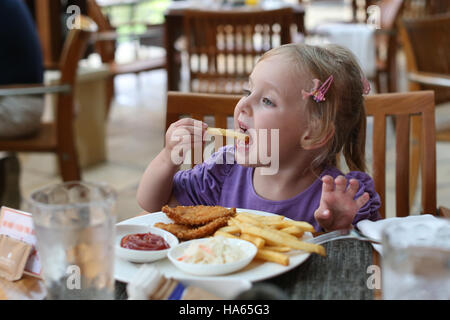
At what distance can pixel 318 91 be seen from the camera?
1192mm

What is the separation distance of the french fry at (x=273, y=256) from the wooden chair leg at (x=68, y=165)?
2.06 meters

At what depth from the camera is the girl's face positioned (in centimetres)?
117

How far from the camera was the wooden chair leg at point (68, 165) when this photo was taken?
2775 mm

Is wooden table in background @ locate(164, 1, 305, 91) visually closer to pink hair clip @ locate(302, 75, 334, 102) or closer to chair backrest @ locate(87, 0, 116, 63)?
chair backrest @ locate(87, 0, 116, 63)

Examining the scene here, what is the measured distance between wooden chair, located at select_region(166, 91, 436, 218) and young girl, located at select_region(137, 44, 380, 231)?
166 mm

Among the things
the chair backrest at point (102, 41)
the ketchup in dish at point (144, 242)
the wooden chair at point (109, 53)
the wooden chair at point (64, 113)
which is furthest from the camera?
the chair backrest at point (102, 41)

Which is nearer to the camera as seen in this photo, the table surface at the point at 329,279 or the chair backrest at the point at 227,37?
the table surface at the point at 329,279

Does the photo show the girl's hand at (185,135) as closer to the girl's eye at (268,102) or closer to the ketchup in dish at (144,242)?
the girl's eye at (268,102)

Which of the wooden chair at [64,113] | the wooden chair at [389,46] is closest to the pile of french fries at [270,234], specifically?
the wooden chair at [64,113]

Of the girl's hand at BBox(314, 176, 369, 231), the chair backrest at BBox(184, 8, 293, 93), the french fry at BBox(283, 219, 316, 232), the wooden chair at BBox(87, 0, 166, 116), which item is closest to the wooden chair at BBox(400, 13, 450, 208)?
the chair backrest at BBox(184, 8, 293, 93)

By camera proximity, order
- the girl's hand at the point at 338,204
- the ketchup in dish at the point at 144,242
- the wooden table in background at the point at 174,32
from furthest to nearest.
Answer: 1. the wooden table in background at the point at 174,32
2. the girl's hand at the point at 338,204
3. the ketchup in dish at the point at 144,242
